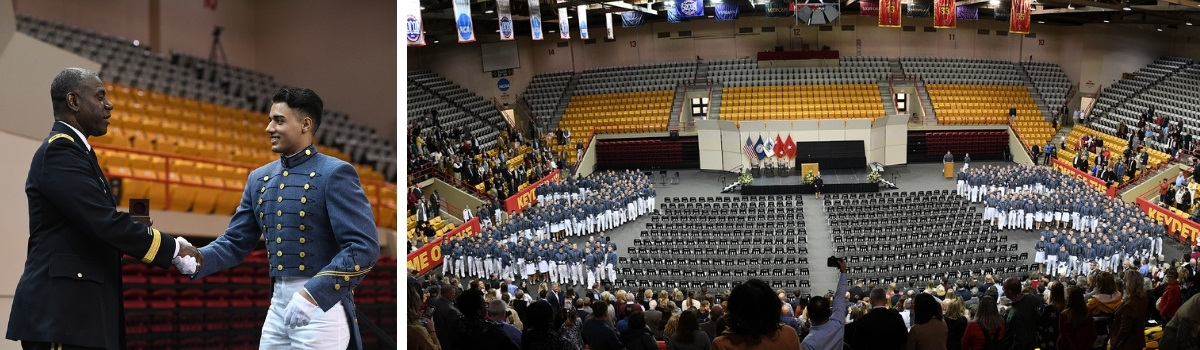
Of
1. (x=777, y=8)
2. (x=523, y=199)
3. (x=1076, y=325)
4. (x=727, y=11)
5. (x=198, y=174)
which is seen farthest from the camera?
(x=727, y=11)

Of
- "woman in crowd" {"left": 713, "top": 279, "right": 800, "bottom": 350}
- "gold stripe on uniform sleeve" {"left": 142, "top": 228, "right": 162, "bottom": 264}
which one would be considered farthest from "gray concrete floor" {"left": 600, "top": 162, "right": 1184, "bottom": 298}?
"gold stripe on uniform sleeve" {"left": 142, "top": 228, "right": 162, "bottom": 264}

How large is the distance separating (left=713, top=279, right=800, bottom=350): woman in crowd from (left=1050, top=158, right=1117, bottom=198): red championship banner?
24.8m

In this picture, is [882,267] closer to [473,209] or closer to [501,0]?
[473,209]

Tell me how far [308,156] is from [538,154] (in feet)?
93.0

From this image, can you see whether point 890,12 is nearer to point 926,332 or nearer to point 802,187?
point 802,187

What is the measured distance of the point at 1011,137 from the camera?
1415 inches

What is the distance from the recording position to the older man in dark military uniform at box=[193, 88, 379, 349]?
3.73 meters

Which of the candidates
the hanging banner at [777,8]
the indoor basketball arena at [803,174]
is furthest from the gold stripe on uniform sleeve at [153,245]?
the hanging banner at [777,8]

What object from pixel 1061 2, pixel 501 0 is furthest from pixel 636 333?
pixel 1061 2

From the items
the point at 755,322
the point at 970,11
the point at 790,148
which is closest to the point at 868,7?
the point at 970,11

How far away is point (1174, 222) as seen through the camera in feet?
74.6

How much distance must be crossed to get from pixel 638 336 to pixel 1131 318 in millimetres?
3587

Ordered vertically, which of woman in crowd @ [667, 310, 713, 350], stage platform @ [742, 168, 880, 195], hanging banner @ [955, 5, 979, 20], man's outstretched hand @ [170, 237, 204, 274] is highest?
man's outstretched hand @ [170, 237, 204, 274]

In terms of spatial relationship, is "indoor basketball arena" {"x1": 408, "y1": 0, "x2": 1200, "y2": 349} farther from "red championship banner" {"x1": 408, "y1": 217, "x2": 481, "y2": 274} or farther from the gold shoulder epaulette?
the gold shoulder epaulette
